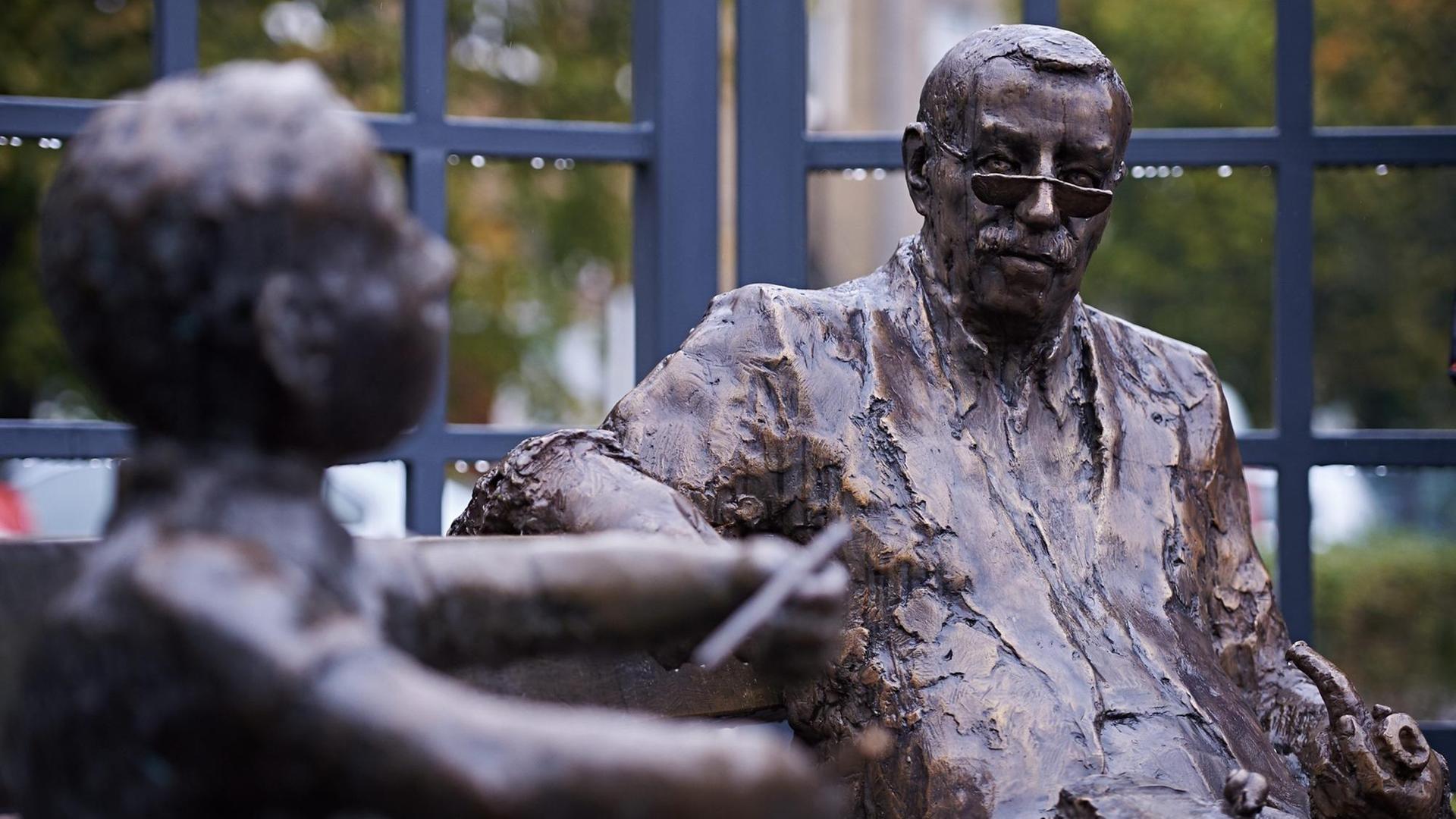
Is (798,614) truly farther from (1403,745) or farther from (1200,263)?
(1200,263)

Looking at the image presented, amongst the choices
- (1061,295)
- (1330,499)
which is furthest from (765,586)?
(1330,499)

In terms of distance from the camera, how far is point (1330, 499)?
15.0 meters

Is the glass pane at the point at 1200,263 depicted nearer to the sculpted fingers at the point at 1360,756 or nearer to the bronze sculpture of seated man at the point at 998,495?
the bronze sculpture of seated man at the point at 998,495

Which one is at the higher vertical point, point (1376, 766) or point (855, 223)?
point (855, 223)

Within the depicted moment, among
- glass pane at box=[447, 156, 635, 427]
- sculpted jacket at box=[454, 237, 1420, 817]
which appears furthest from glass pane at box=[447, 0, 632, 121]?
sculpted jacket at box=[454, 237, 1420, 817]

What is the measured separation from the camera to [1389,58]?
13102mm

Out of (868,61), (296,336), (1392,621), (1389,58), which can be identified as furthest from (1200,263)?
(296,336)

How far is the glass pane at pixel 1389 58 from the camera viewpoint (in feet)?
41.9

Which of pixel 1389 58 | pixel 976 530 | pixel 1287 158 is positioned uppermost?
pixel 1389 58

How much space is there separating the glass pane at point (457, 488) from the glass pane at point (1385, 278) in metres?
6.32

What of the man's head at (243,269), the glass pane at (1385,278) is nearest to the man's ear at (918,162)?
the man's head at (243,269)

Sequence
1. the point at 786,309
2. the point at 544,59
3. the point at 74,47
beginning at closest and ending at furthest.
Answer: the point at 786,309
the point at 74,47
the point at 544,59

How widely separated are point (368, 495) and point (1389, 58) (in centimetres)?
734

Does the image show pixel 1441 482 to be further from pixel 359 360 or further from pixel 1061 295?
pixel 359 360
